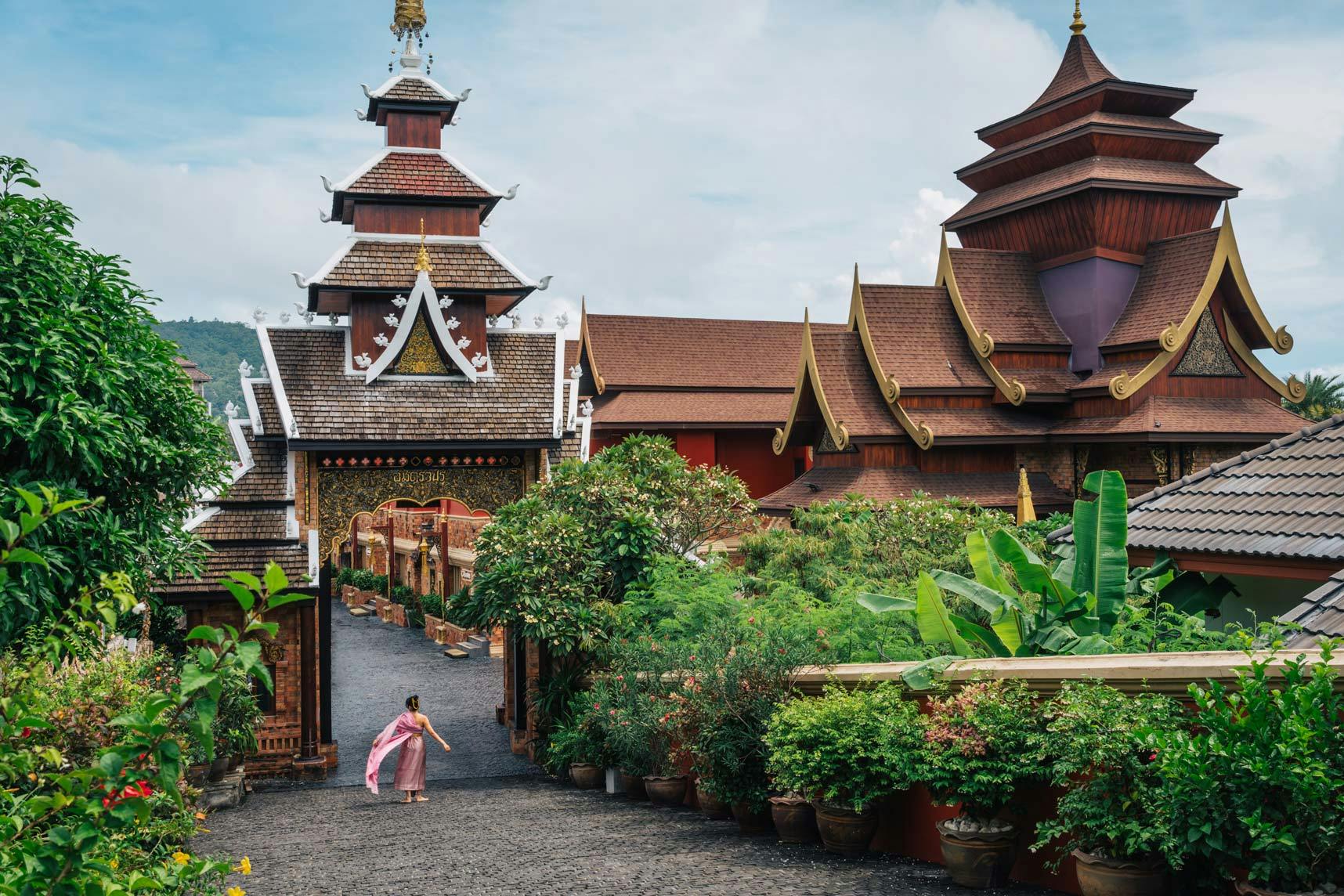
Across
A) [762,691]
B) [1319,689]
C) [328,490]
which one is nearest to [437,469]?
[328,490]

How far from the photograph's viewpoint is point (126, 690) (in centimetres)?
737

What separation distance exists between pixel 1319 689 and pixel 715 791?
16.7 feet

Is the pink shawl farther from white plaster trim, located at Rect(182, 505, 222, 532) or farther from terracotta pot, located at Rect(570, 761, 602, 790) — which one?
white plaster trim, located at Rect(182, 505, 222, 532)

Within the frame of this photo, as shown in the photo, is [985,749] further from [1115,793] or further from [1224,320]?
[1224,320]

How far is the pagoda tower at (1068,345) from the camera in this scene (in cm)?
1995

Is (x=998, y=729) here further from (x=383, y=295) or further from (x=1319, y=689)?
(x=383, y=295)

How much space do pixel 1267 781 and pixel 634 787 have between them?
8.21 m

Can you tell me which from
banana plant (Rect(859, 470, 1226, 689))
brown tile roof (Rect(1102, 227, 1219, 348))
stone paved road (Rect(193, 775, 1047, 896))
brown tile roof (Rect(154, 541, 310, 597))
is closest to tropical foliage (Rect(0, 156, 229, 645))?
stone paved road (Rect(193, 775, 1047, 896))

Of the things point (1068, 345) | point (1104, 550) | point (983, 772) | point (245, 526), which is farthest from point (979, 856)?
point (1068, 345)

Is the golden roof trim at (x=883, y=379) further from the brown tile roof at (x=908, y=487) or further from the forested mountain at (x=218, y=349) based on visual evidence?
the forested mountain at (x=218, y=349)

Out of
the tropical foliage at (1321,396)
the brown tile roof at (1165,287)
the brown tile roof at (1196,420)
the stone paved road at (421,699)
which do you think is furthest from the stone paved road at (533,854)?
the tropical foliage at (1321,396)

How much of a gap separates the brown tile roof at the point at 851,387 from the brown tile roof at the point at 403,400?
5.25 metres

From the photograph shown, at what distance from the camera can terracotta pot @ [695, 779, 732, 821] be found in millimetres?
9344

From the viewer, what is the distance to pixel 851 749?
23.3 ft
